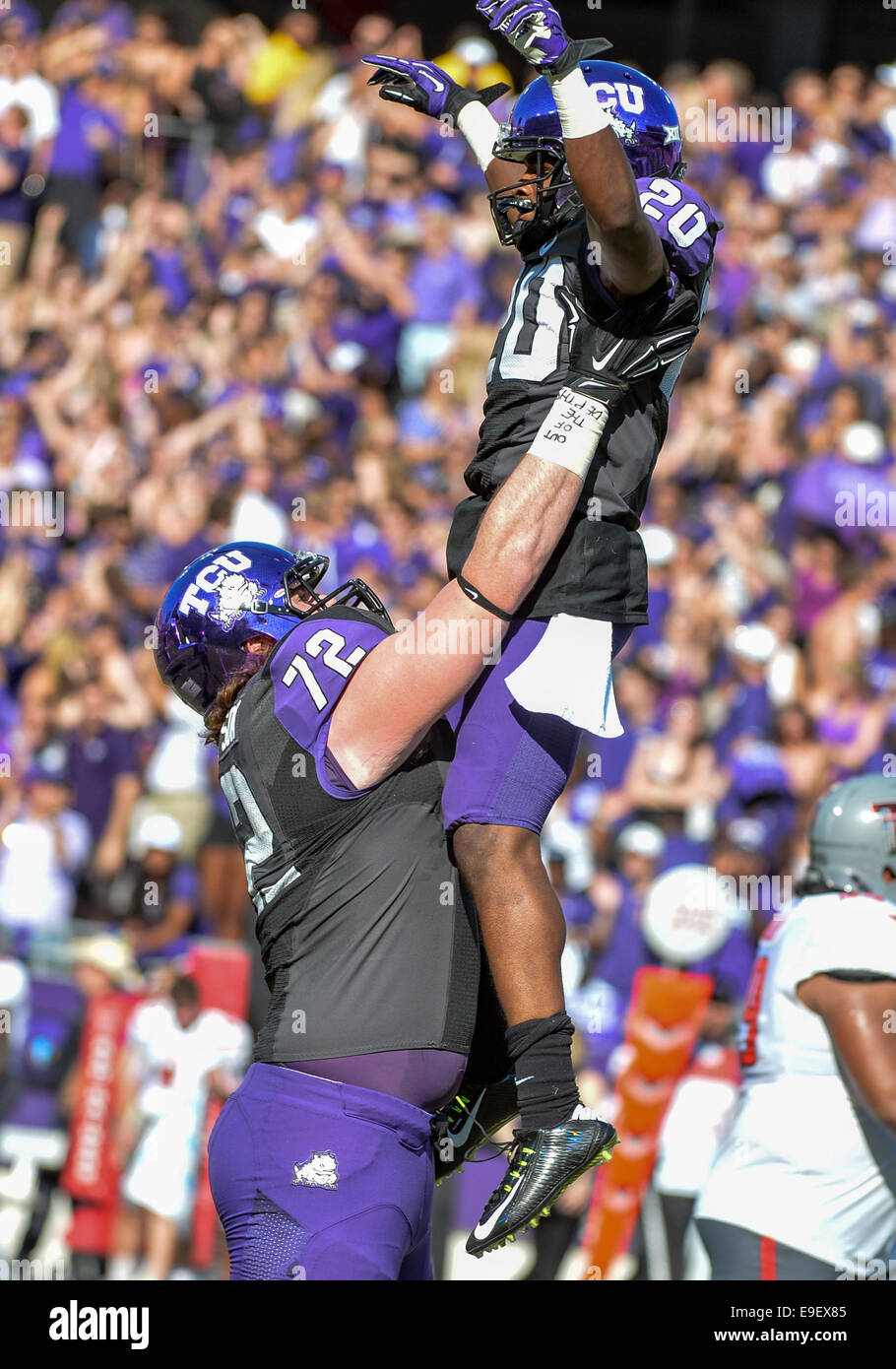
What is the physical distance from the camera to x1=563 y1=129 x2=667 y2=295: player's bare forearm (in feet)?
11.4

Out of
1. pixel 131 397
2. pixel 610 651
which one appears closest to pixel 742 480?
pixel 131 397

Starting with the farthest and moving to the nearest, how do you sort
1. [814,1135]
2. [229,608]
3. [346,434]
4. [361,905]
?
[346,434] → [814,1135] → [229,608] → [361,905]

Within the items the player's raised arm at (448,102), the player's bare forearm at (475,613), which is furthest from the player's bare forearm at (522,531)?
the player's raised arm at (448,102)

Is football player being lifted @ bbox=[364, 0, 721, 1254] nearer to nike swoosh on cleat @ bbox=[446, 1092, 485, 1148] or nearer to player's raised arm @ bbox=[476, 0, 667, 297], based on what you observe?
player's raised arm @ bbox=[476, 0, 667, 297]

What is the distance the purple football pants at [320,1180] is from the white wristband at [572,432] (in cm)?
136

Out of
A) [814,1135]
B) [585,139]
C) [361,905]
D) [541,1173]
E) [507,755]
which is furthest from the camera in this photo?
[814,1135]

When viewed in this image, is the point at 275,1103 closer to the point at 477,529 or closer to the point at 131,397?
the point at 477,529

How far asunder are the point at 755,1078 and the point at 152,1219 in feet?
15.4

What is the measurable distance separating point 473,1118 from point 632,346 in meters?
1.80

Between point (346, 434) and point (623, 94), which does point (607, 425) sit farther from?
point (346, 434)

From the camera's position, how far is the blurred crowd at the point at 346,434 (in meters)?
10.3

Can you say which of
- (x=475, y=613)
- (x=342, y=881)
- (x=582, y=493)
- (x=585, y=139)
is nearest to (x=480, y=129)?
(x=585, y=139)

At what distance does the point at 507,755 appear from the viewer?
151 inches

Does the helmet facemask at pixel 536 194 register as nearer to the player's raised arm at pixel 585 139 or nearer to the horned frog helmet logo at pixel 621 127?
Result: the horned frog helmet logo at pixel 621 127
